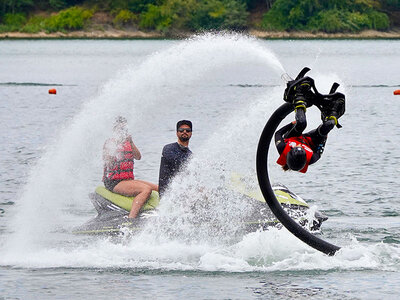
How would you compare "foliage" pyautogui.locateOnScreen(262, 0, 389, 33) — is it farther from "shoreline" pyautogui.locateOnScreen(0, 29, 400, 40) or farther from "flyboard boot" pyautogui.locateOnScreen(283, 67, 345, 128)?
"flyboard boot" pyautogui.locateOnScreen(283, 67, 345, 128)

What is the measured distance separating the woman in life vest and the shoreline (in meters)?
87.1

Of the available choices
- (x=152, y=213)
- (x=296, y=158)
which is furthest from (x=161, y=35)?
(x=296, y=158)

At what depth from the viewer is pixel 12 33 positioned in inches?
4619

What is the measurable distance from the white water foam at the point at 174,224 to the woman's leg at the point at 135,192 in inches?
11.7

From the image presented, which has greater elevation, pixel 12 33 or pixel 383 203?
pixel 12 33

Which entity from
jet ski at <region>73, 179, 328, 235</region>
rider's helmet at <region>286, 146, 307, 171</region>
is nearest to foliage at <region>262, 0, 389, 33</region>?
jet ski at <region>73, 179, 328, 235</region>

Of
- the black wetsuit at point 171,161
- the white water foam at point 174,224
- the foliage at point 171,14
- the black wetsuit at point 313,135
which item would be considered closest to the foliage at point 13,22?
the foliage at point 171,14

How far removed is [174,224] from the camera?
13.5 m

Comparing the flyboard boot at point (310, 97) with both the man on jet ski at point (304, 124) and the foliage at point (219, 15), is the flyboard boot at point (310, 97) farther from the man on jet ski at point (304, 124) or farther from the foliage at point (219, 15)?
the foliage at point (219, 15)

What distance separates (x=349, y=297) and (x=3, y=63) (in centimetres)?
6453

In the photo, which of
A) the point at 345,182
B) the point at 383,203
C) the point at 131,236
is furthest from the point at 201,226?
the point at 345,182

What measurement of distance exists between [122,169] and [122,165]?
6 centimetres

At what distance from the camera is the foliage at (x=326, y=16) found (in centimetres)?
10044

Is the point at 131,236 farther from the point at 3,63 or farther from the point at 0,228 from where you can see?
the point at 3,63
